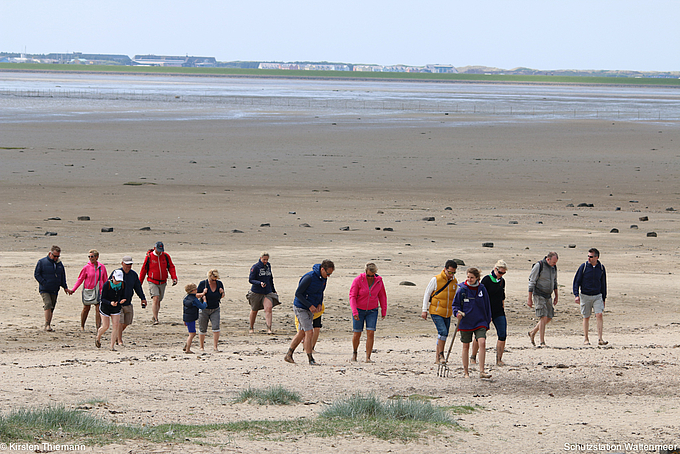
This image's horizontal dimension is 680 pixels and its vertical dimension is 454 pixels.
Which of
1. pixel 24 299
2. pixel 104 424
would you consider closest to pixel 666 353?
pixel 104 424

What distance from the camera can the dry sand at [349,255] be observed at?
31.4ft

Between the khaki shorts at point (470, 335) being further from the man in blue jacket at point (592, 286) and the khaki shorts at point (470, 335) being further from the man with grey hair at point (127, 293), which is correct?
the man with grey hair at point (127, 293)

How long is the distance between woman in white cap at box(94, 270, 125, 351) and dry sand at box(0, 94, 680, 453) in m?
0.45

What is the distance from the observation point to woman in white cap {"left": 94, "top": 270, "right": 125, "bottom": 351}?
1230 centimetres

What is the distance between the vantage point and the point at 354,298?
11.6 metres

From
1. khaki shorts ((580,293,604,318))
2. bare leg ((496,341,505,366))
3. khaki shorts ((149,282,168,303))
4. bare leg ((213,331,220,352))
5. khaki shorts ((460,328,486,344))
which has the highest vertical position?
khaki shorts ((580,293,604,318))

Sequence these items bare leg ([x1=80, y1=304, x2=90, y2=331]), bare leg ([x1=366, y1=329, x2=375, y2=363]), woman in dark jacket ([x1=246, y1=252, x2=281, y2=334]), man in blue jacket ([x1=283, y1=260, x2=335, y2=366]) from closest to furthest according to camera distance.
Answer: man in blue jacket ([x1=283, y1=260, x2=335, y2=366]), bare leg ([x1=366, y1=329, x2=375, y2=363]), bare leg ([x1=80, y1=304, x2=90, y2=331]), woman in dark jacket ([x1=246, y1=252, x2=281, y2=334])

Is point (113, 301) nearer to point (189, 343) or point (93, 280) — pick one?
point (93, 280)

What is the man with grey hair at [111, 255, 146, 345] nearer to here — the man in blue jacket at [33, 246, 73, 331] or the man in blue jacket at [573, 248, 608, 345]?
the man in blue jacket at [33, 246, 73, 331]

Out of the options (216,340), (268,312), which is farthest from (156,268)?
(216,340)

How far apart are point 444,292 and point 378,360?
162 centimetres

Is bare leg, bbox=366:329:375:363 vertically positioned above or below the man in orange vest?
below

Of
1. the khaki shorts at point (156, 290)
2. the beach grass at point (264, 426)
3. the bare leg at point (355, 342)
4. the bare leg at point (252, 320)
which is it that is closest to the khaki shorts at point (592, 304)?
the bare leg at point (355, 342)

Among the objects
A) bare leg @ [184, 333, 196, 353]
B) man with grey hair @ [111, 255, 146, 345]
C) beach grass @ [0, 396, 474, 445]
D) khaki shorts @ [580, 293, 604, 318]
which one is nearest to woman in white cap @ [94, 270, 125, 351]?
man with grey hair @ [111, 255, 146, 345]
